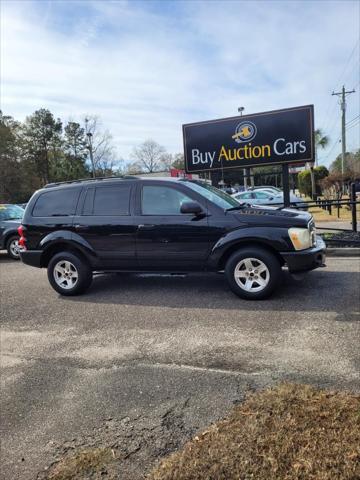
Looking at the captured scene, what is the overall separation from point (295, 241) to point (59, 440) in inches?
153

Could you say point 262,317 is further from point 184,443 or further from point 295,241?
point 184,443

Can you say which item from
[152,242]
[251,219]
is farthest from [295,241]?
[152,242]

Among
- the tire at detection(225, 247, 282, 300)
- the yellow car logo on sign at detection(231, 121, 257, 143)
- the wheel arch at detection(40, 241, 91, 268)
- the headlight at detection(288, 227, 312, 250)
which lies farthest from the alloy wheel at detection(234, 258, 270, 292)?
the yellow car logo on sign at detection(231, 121, 257, 143)

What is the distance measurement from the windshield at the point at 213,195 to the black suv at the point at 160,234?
27 mm

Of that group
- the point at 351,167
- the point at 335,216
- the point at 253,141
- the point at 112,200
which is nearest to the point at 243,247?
the point at 112,200

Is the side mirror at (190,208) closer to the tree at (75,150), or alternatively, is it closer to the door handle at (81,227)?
the door handle at (81,227)

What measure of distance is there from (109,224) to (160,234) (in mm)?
870

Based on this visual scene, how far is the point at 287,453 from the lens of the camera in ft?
7.47

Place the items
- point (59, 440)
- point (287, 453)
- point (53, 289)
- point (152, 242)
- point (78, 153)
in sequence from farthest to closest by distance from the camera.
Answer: point (78, 153) < point (53, 289) < point (152, 242) < point (59, 440) < point (287, 453)

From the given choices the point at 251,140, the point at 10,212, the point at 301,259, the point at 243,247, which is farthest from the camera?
the point at 10,212

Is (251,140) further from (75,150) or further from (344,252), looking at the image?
(75,150)

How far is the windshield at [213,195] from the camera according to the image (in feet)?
20.0

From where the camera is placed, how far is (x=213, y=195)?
635 centimetres

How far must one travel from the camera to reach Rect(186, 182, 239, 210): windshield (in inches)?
240
